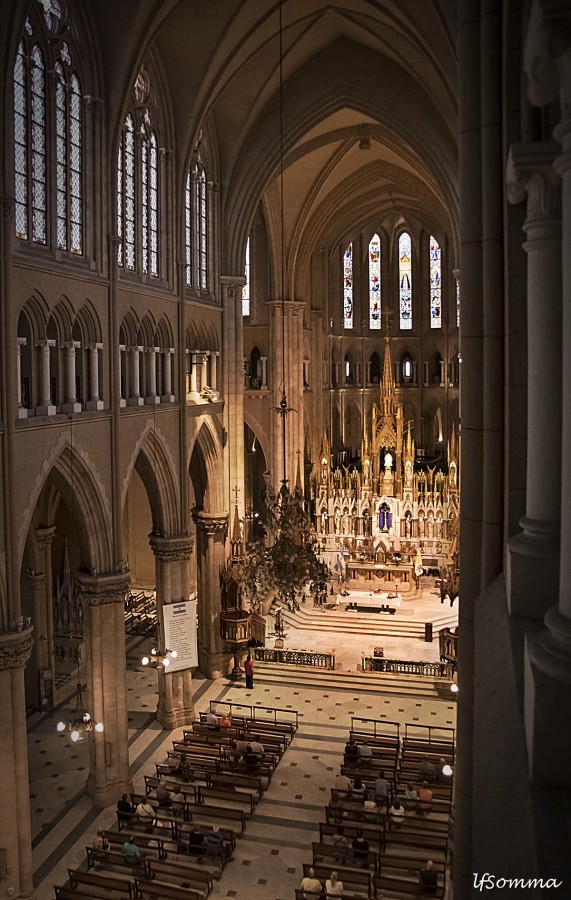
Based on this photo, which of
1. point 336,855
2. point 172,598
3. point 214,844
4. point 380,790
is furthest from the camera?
point 172,598

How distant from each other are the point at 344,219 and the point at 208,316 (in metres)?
19.0

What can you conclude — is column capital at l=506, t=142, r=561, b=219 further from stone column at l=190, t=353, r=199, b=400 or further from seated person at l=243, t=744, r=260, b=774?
stone column at l=190, t=353, r=199, b=400

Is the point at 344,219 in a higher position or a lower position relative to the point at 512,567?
higher

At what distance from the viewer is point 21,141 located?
1572 centimetres

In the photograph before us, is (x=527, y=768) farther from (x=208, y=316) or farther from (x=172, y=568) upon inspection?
(x=208, y=316)

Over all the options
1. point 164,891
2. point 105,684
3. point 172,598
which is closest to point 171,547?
point 172,598

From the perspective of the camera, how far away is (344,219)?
4222 centimetres

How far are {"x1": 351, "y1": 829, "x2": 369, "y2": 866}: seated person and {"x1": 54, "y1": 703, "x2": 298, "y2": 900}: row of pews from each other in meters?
2.44

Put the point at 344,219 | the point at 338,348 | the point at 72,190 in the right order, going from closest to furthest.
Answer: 1. the point at 72,190
2. the point at 344,219
3. the point at 338,348

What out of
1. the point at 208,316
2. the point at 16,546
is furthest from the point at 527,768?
the point at 208,316

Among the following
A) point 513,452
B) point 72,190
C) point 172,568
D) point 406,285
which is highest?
point 406,285

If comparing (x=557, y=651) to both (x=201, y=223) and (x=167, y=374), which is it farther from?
(x=201, y=223)

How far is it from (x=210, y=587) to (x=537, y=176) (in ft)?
74.0

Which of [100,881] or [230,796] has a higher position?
[100,881]
